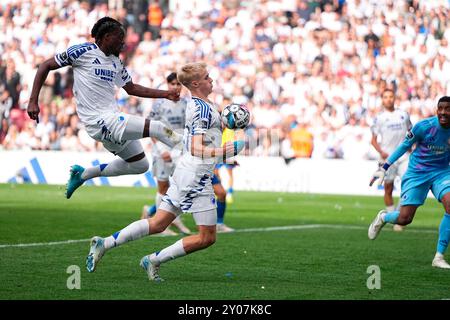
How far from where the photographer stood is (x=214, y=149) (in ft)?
30.3

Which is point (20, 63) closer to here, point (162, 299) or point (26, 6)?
point (26, 6)

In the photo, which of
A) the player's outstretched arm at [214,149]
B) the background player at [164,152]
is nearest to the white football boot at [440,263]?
the player's outstretched arm at [214,149]

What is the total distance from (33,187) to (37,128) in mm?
4610

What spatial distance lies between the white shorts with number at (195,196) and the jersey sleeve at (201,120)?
1.61ft

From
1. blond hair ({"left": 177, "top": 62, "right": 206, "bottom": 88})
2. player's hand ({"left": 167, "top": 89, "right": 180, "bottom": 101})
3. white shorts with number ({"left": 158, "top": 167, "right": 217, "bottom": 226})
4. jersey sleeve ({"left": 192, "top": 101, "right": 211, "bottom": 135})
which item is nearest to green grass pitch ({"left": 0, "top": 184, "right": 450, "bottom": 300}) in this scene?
white shorts with number ({"left": 158, "top": 167, "right": 217, "bottom": 226})

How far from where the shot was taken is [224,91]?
30.0 meters

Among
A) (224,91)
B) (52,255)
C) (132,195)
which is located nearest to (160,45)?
→ (224,91)

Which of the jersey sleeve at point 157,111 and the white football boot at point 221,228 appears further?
the white football boot at point 221,228

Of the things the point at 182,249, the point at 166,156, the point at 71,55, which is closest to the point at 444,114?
the point at 182,249

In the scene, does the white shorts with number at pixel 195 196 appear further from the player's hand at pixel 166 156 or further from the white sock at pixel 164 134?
the player's hand at pixel 166 156

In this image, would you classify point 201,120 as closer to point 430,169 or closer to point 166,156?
point 430,169

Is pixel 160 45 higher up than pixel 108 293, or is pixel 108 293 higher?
pixel 160 45

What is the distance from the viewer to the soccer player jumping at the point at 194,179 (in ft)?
30.7

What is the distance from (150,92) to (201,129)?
6.72ft
